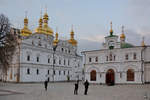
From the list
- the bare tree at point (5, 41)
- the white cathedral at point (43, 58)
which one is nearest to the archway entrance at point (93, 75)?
the white cathedral at point (43, 58)

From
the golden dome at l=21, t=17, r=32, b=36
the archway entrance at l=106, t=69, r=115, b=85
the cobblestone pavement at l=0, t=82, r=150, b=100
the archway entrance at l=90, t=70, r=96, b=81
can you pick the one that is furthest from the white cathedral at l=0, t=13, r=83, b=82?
the cobblestone pavement at l=0, t=82, r=150, b=100

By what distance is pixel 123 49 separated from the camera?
3716cm

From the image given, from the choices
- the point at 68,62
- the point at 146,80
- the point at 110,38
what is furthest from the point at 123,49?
the point at 68,62

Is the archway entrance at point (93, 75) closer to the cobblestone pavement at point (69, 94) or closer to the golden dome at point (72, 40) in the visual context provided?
the cobblestone pavement at point (69, 94)

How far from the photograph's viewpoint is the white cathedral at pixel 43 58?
144 feet

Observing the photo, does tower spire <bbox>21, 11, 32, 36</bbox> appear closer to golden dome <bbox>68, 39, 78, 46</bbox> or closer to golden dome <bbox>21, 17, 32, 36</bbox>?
golden dome <bbox>21, 17, 32, 36</bbox>

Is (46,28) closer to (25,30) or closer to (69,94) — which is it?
(25,30)

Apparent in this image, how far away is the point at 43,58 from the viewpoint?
50.2 metres

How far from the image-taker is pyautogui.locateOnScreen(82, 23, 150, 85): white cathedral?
35.1 meters

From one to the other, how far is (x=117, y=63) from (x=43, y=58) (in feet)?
70.0

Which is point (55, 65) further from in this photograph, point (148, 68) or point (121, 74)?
point (148, 68)

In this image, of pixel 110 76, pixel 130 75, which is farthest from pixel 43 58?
pixel 130 75

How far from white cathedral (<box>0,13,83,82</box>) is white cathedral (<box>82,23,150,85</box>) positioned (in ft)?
45.2

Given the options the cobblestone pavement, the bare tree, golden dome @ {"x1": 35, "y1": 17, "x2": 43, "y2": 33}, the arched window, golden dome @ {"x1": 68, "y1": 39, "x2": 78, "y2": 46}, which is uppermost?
golden dome @ {"x1": 35, "y1": 17, "x2": 43, "y2": 33}
